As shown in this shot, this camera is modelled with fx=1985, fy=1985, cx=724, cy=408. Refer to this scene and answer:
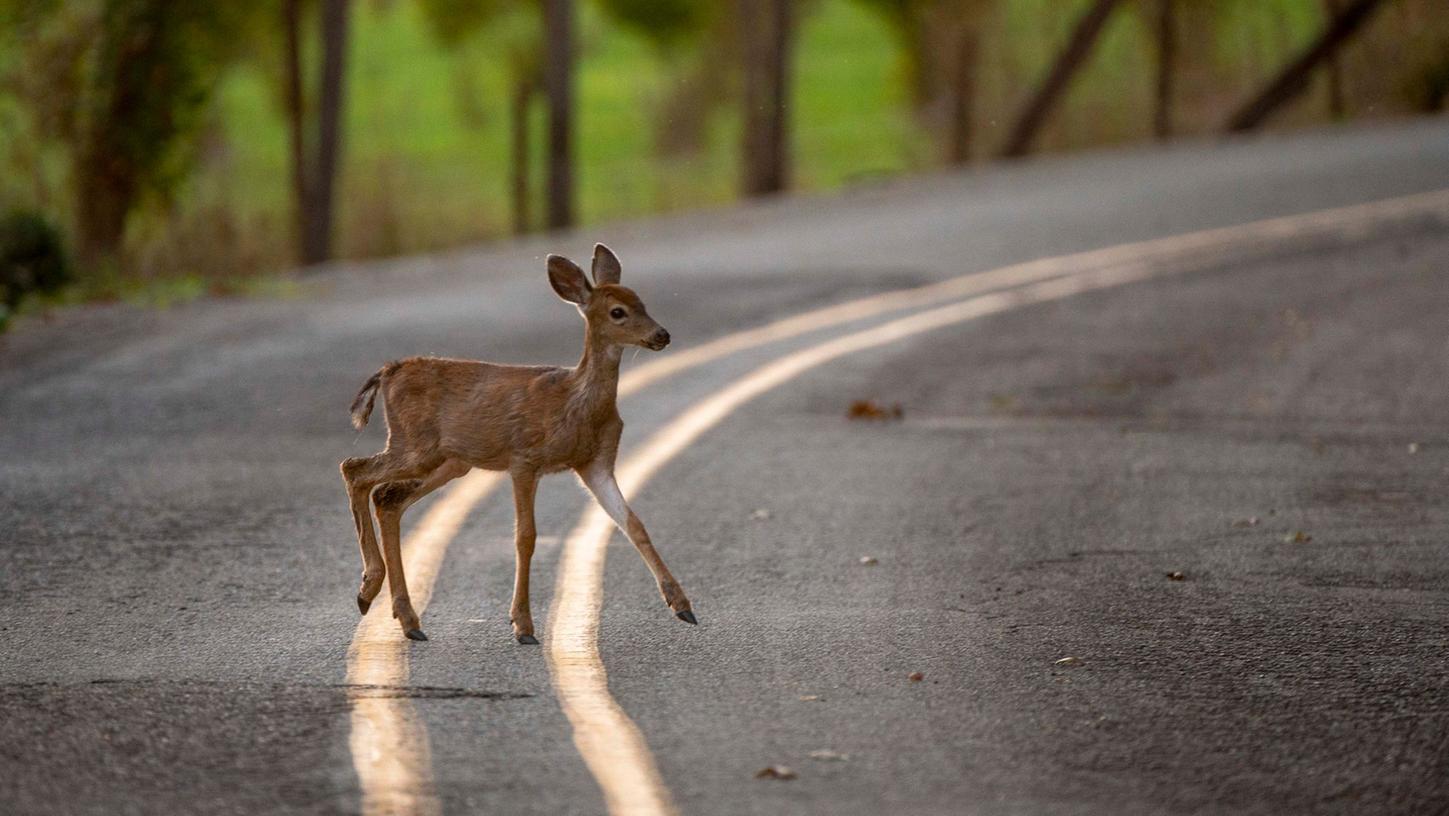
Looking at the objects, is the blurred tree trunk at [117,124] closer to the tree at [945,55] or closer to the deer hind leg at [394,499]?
the tree at [945,55]

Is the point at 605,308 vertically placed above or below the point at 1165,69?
above

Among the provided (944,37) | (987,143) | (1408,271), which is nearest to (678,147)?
(944,37)

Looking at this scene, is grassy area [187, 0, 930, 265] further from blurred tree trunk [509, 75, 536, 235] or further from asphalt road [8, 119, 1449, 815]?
asphalt road [8, 119, 1449, 815]

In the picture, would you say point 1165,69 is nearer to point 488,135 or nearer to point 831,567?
point 831,567

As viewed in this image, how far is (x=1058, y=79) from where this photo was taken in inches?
1165

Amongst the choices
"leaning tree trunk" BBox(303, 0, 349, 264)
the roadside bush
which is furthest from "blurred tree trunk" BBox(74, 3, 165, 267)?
the roadside bush

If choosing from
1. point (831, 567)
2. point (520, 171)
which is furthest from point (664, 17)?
point (831, 567)

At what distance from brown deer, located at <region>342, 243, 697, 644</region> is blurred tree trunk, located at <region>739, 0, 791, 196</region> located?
2165 cm

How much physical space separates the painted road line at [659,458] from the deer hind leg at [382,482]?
502 mm

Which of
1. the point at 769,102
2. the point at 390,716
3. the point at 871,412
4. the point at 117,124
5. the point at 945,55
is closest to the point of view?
the point at 390,716

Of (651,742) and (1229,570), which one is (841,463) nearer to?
(1229,570)

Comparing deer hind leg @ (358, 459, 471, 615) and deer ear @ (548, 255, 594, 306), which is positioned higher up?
deer ear @ (548, 255, 594, 306)

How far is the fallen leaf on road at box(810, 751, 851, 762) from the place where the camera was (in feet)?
17.9

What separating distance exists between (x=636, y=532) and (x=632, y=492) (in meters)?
2.93
